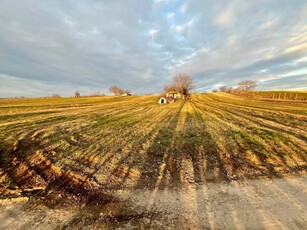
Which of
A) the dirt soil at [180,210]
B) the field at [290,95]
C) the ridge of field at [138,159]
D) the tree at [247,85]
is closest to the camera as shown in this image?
the dirt soil at [180,210]

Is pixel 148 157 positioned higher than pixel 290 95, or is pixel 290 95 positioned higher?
pixel 290 95

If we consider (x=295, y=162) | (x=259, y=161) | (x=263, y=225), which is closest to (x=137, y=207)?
(x=263, y=225)

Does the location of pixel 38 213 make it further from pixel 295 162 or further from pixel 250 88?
pixel 250 88

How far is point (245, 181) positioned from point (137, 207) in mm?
2950

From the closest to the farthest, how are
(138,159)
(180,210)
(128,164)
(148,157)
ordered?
(180,210)
(128,164)
(138,159)
(148,157)

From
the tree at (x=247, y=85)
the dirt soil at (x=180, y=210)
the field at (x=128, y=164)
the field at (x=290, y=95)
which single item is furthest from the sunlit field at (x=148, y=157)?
the tree at (x=247, y=85)

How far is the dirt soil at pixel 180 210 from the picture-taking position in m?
3.49

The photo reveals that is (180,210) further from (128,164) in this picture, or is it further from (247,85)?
(247,85)

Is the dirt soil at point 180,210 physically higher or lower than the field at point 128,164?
lower

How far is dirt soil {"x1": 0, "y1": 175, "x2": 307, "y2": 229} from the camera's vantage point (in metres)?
3.49

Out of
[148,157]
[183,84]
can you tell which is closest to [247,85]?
[183,84]

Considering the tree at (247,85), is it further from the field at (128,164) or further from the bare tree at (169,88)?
the field at (128,164)

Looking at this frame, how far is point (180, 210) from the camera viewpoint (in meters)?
3.87

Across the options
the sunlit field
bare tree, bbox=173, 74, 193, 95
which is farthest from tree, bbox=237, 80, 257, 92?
the sunlit field
